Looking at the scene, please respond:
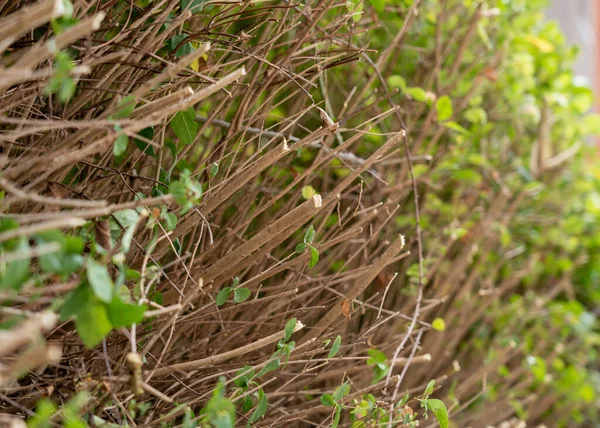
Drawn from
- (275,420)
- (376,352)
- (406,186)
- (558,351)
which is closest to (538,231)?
(558,351)

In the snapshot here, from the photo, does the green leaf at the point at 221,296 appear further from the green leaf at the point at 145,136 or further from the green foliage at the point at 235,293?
the green leaf at the point at 145,136

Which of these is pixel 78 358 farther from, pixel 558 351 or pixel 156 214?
pixel 558 351

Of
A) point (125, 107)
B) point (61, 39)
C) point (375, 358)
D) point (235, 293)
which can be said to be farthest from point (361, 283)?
point (61, 39)

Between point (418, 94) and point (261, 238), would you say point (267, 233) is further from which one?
point (418, 94)

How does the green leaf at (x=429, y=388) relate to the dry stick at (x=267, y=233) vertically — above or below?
below

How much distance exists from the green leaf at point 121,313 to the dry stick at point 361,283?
0.43 meters

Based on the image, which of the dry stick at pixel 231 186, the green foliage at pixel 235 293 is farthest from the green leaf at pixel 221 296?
the dry stick at pixel 231 186

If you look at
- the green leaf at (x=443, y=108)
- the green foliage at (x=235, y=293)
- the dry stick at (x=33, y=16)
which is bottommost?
the green leaf at (x=443, y=108)

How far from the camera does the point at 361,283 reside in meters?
0.88

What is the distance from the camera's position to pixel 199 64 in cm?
82

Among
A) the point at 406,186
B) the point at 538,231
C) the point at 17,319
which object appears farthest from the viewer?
the point at 538,231

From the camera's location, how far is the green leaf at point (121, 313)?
484 mm

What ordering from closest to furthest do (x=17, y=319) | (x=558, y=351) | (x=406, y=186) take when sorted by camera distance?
(x=17, y=319), (x=406, y=186), (x=558, y=351)

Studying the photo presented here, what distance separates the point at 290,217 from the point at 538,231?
1282mm
